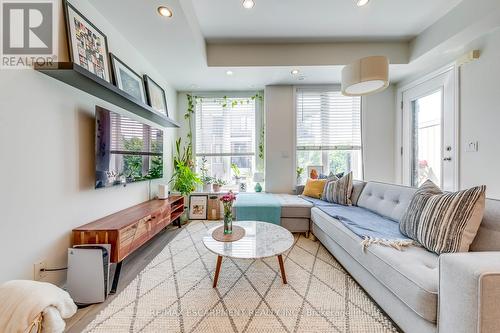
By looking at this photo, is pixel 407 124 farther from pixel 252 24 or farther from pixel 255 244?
pixel 255 244

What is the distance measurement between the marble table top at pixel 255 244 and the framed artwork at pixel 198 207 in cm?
178

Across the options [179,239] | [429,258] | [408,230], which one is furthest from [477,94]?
[179,239]

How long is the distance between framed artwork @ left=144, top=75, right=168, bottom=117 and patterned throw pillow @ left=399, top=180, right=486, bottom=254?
10.9 feet

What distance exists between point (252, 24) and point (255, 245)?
2.67 m

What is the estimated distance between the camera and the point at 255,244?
1.78m

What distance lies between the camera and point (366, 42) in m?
3.06

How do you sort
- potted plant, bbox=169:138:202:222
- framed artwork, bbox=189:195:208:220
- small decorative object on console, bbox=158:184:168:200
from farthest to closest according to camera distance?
framed artwork, bbox=189:195:208:220
potted plant, bbox=169:138:202:222
small decorative object on console, bbox=158:184:168:200

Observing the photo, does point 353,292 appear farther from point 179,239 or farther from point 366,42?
point 366,42

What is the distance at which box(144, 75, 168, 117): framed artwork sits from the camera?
2.91 meters

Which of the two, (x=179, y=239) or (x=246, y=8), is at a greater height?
Answer: (x=246, y=8)

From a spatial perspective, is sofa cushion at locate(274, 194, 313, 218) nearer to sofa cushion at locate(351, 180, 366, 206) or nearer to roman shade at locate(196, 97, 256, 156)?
sofa cushion at locate(351, 180, 366, 206)

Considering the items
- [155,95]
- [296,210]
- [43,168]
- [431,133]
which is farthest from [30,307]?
[431,133]

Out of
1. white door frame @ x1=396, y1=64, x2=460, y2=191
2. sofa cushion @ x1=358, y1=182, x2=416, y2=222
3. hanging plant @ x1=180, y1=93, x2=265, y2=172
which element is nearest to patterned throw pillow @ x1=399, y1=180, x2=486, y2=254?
sofa cushion @ x1=358, y1=182, x2=416, y2=222

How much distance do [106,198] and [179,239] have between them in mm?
1096
